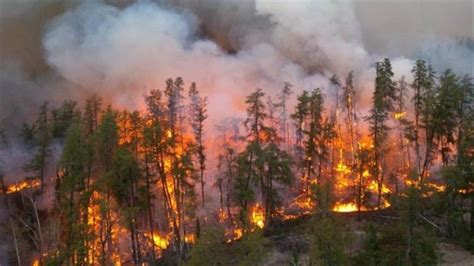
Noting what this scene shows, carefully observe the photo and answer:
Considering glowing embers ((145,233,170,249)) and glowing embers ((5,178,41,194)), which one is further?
glowing embers ((5,178,41,194))

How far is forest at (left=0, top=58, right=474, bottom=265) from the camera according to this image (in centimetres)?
3494

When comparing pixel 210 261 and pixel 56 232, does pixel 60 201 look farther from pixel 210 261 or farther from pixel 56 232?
pixel 210 261

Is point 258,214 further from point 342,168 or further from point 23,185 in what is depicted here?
point 23,185

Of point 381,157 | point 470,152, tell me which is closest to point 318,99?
point 381,157

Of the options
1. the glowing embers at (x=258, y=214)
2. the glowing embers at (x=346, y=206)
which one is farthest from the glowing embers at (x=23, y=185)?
the glowing embers at (x=346, y=206)

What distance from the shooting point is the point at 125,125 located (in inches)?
1906

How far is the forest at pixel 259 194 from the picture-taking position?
34.9m

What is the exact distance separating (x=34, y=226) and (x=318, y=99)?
31499 millimetres

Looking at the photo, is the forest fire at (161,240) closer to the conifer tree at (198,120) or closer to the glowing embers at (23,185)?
the conifer tree at (198,120)

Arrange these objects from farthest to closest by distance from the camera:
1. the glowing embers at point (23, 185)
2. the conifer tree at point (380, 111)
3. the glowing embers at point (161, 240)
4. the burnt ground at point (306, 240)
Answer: the glowing embers at point (23, 185) → the glowing embers at point (161, 240) → the conifer tree at point (380, 111) → the burnt ground at point (306, 240)

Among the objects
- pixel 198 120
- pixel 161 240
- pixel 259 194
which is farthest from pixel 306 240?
pixel 198 120

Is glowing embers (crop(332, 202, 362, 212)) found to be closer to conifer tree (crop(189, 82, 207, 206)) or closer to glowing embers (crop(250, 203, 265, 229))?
glowing embers (crop(250, 203, 265, 229))

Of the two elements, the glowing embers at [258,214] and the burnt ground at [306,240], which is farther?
the glowing embers at [258,214]

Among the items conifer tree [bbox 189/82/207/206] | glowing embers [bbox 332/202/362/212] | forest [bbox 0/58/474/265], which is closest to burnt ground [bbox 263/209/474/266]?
forest [bbox 0/58/474/265]
